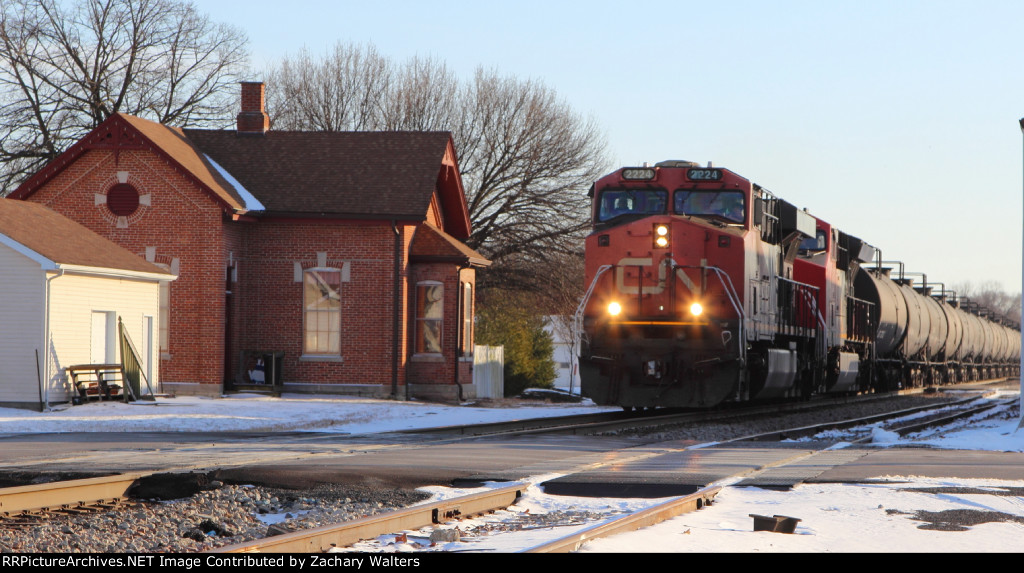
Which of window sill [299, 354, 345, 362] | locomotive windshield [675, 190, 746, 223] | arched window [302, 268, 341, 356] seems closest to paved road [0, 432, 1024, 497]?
locomotive windshield [675, 190, 746, 223]

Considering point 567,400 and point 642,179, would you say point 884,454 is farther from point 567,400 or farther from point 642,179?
point 567,400

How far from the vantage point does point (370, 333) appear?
93.8 feet

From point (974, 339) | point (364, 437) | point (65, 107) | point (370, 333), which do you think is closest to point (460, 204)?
point (370, 333)

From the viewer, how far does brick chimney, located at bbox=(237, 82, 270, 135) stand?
32.6 meters

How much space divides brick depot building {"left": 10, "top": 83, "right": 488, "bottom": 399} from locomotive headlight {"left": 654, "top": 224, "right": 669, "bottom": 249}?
32.5 feet

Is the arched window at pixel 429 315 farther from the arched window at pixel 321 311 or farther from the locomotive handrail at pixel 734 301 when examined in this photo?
the locomotive handrail at pixel 734 301

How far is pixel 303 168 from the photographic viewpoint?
30641 millimetres

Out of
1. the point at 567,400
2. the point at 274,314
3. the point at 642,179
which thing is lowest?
the point at 567,400

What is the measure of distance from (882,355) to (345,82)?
90.4ft

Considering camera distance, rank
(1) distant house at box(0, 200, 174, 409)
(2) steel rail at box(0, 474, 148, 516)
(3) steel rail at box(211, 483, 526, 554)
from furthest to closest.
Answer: (1) distant house at box(0, 200, 174, 409)
(2) steel rail at box(0, 474, 148, 516)
(3) steel rail at box(211, 483, 526, 554)

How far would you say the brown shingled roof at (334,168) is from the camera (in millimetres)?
28859

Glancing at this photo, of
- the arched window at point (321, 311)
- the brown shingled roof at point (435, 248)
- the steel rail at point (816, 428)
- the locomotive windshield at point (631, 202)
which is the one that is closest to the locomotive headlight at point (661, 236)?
the locomotive windshield at point (631, 202)

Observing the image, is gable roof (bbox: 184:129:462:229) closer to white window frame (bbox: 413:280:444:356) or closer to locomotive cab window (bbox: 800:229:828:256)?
white window frame (bbox: 413:280:444:356)

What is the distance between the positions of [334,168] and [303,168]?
82cm
